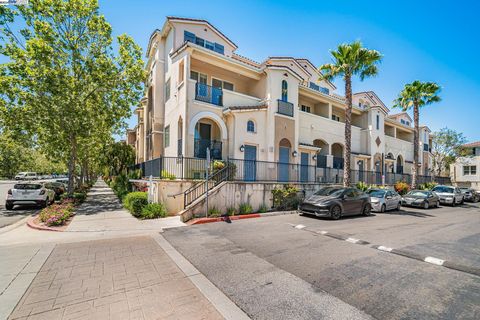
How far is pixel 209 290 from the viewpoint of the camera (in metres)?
4.26

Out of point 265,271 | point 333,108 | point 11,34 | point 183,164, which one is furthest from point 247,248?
A: point 333,108

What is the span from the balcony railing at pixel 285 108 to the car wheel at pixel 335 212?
8124 millimetres

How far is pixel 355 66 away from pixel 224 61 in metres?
9.59

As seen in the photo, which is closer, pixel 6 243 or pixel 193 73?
pixel 6 243

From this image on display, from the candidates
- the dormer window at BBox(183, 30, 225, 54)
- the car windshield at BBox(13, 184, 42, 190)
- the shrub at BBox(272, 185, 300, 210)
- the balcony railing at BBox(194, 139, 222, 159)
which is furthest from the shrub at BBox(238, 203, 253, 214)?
the car windshield at BBox(13, 184, 42, 190)

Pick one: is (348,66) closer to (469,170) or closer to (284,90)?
(284,90)

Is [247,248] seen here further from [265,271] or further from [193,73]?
[193,73]

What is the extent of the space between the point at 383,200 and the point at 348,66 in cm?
979

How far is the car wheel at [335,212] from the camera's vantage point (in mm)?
11461

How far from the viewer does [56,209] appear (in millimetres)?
10656

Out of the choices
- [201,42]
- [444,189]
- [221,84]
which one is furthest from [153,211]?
[444,189]

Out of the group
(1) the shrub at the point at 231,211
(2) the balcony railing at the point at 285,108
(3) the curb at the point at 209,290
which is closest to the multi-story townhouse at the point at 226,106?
(2) the balcony railing at the point at 285,108

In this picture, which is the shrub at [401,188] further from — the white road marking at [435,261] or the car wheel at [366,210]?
the white road marking at [435,261]

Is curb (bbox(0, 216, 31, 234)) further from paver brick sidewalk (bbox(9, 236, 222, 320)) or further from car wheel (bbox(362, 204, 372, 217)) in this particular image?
car wheel (bbox(362, 204, 372, 217))
